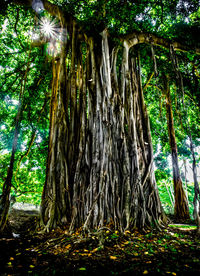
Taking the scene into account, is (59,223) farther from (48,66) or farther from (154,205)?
(48,66)

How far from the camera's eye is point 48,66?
14.3 feet

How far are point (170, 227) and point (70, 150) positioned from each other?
7.07 feet

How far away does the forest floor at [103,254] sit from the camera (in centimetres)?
125

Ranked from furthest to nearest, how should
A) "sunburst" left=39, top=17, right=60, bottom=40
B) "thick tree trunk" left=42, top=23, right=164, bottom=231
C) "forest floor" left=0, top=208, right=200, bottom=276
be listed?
"sunburst" left=39, top=17, right=60, bottom=40
"thick tree trunk" left=42, top=23, right=164, bottom=231
"forest floor" left=0, top=208, right=200, bottom=276

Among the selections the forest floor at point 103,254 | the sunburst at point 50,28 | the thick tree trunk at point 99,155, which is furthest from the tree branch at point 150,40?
the forest floor at point 103,254

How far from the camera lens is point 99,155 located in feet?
8.46

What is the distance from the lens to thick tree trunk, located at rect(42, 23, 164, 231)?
92.1 inches

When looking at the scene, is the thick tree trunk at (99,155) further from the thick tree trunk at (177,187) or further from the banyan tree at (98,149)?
the thick tree trunk at (177,187)

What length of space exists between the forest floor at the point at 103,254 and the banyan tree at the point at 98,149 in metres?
0.27

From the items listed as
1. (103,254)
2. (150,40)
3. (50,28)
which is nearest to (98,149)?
(103,254)

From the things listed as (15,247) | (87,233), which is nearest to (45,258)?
(15,247)

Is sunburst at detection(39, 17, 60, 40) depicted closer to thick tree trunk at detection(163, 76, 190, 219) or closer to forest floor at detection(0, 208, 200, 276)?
thick tree trunk at detection(163, 76, 190, 219)

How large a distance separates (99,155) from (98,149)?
105mm

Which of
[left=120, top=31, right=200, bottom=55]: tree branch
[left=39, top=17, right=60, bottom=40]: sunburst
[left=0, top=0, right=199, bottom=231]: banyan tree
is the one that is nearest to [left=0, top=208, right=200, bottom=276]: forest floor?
[left=0, top=0, right=199, bottom=231]: banyan tree
